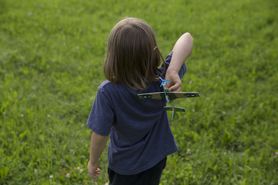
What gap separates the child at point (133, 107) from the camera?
6.74ft

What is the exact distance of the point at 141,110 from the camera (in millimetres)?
2209

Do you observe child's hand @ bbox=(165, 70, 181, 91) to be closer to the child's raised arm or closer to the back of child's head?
the child's raised arm

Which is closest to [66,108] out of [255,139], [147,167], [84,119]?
[84,119]

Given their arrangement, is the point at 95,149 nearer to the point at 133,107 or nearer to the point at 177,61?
the point at 133,107

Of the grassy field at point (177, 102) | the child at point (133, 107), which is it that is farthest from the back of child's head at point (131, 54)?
the grassy field at point (177, 102)

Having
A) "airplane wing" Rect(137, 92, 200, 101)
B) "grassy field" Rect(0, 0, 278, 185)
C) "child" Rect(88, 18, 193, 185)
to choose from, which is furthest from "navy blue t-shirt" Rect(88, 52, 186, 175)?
"grassy field" Rect(0, 0, 278, 185)

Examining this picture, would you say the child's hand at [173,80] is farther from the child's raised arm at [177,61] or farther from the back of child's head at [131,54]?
the back of child's head at [131,54]

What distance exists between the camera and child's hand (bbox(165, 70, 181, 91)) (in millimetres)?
2129

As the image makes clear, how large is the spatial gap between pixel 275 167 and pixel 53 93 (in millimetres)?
2448

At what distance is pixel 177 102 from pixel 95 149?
2.45m

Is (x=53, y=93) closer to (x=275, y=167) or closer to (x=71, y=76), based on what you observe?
(x=71, y=76)

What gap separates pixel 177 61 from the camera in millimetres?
2264

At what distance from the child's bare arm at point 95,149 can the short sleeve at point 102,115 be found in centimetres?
5

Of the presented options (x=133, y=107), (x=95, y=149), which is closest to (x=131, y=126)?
(x=133, y=107)
